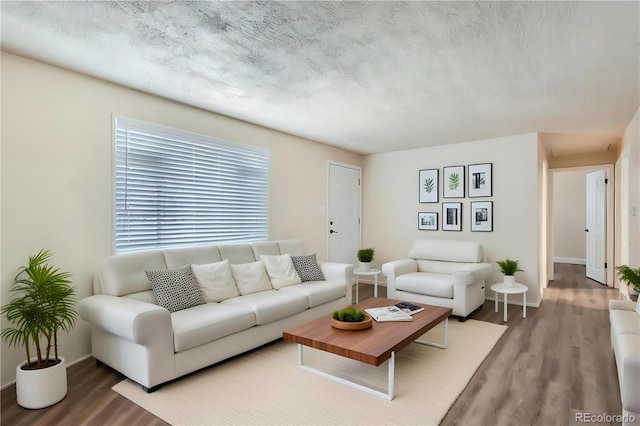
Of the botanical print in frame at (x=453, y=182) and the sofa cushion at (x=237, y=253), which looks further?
the botanical print in frame at (x=453, y=182)

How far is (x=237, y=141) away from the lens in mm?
4188

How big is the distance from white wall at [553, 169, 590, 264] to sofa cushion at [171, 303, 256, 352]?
881 centimetres

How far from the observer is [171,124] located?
138 inches

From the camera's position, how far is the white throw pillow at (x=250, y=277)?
352 centimetres

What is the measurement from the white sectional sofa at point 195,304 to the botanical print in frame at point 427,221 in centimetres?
207

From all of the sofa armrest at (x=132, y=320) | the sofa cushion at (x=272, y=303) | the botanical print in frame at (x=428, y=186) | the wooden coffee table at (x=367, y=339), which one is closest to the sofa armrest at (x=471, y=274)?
the wooden coffee table at (x=367, y=339)

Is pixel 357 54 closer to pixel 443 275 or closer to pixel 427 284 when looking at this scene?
pixel 427 284

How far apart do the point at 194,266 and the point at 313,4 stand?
94.8 inches

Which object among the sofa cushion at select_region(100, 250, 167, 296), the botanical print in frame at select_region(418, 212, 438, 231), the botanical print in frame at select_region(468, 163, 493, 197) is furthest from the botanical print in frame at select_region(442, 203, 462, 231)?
the sofa cushion at select_region(100, 250, 167, 296)

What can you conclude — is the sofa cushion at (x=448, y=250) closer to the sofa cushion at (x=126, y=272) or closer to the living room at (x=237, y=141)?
the living room at (x=237, y=141)

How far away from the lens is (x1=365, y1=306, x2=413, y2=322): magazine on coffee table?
291 centimetres

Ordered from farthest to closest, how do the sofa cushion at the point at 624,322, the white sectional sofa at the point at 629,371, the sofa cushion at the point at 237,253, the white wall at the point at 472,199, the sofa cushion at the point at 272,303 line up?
the white wall at the point at 472,199 → the sofa cushion at the point at 237,253 → the sofa cushion at the point at 272,303 → the sofa cushion at the point at 624,322 → the white sectional sofa at the point at 629,371

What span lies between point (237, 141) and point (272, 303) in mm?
2051

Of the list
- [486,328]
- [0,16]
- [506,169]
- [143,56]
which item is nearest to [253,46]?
[143,56]
